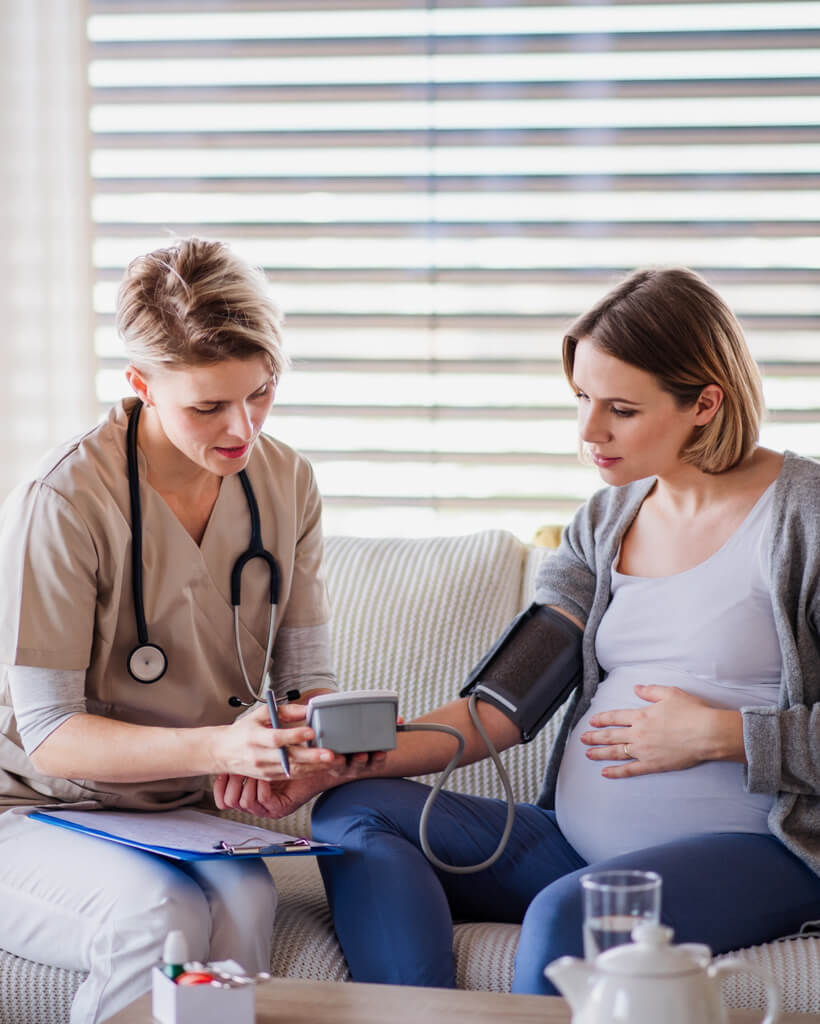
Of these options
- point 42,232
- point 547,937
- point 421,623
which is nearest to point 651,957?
point 547,937

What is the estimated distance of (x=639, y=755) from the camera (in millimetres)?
1493

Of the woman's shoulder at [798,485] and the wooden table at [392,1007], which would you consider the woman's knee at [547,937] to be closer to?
the wooden table at [392,1007]

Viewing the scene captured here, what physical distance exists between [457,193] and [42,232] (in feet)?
3.13

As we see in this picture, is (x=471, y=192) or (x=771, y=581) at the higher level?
(x=471, y=192)

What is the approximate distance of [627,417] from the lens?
1.57 m

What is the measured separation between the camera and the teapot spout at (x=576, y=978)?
82 cm

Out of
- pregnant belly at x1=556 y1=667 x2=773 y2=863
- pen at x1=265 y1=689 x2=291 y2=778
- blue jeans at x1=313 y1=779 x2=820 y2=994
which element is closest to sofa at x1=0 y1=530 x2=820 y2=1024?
blue jeans at x1=313 y1=779 x2=820 y2=994

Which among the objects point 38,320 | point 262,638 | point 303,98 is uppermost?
point 303,98

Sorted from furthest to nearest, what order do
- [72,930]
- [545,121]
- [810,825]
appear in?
[545,121]
[810,825]
[72,930]

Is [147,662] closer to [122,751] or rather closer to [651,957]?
[122,751]

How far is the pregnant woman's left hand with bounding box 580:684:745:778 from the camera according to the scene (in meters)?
1.46

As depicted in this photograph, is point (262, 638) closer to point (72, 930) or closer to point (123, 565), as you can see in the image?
point (123, 565)

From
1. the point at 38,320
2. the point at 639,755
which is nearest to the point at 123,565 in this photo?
the point at 639,755

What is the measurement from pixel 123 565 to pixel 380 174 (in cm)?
148
